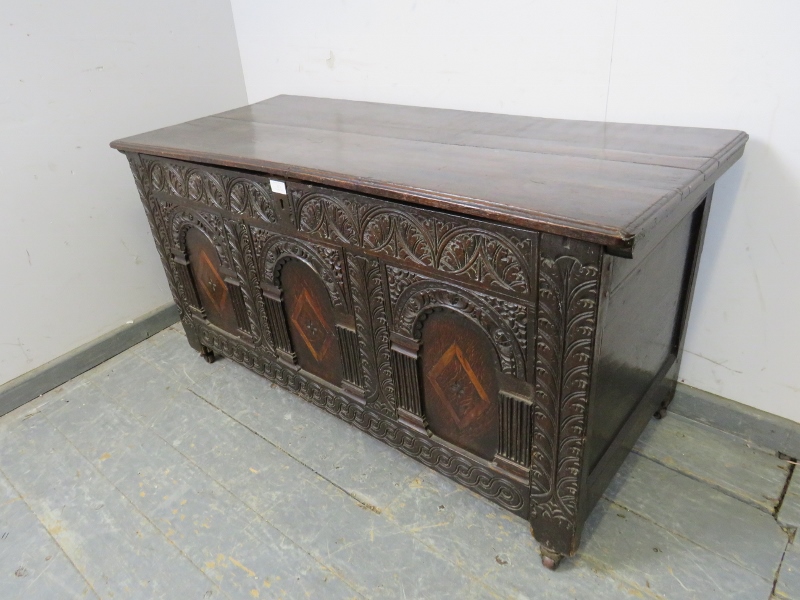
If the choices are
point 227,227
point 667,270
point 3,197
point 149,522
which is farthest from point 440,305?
point 3,197

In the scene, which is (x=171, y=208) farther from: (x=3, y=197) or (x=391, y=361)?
(x=391, y=361)

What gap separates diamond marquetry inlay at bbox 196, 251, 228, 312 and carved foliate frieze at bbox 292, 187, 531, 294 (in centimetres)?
57

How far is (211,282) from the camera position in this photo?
186cm

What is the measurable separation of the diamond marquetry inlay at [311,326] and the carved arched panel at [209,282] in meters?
0.31

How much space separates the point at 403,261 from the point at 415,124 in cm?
Result: 56

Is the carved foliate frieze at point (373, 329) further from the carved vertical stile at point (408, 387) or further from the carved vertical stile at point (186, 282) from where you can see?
the carved vertical stile at point (186, 282)

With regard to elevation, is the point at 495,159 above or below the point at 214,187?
above

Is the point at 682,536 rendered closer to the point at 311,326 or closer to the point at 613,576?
the point at 613,576

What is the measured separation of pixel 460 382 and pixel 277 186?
2.15 feet

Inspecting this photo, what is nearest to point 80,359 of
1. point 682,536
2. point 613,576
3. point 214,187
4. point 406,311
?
point 214,187

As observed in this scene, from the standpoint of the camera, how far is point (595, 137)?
1324 millimetres

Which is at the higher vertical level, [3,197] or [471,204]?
[471,204]

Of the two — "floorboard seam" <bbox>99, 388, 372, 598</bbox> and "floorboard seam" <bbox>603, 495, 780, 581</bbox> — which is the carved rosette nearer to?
"floorboard seam" <bbox>603, 495, 780, 581</bbox>

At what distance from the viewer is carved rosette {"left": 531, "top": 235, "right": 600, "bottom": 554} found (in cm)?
94
